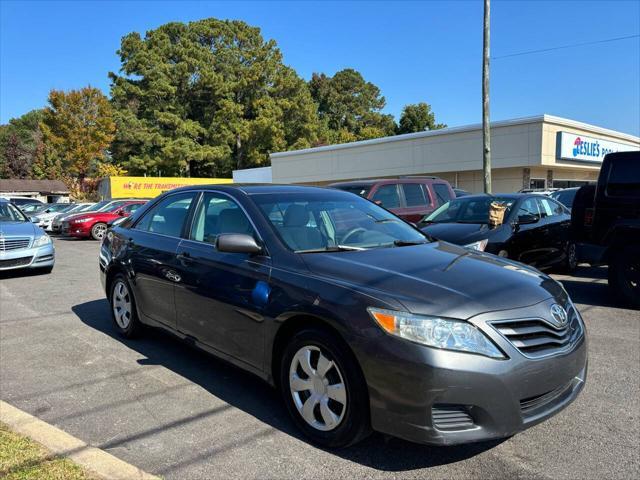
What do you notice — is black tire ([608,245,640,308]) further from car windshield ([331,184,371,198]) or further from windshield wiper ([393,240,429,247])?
car windshield ([331,184,371,198])

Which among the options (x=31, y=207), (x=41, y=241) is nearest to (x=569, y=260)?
(x=41, y=241)

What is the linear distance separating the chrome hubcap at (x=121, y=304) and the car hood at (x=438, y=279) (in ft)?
9.01

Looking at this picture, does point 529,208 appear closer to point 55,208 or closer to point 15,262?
point 15,262

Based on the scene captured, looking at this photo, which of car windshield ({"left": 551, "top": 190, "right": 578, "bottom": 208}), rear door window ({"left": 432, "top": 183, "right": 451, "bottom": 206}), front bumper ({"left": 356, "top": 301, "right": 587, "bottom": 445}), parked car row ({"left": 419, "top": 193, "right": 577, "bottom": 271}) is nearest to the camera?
front bumper ({"left": 356, "top": 301, "right": 587, "bottom": 445})

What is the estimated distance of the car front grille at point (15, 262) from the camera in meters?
9.61

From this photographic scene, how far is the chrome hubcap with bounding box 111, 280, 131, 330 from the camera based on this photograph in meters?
5.36

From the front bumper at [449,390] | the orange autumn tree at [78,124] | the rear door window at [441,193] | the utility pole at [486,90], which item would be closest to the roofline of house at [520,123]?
the utility pole at [486,90]

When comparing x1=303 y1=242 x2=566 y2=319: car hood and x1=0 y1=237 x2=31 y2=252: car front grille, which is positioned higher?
x1=303 y1=242 x2=566 y2=319: car hood

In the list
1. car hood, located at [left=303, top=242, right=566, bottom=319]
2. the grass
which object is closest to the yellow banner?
car hood, located at [left=303, top=242, right=566, bottom=319]

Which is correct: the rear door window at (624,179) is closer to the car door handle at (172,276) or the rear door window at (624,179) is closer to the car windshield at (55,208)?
the car door handle at (172,276)

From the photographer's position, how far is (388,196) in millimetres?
10336

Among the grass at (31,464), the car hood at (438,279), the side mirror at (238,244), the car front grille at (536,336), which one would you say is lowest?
the grass at (31,464)

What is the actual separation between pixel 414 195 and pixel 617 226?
445 centimetres

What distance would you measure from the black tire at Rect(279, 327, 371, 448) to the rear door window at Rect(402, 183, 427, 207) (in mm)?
7773
